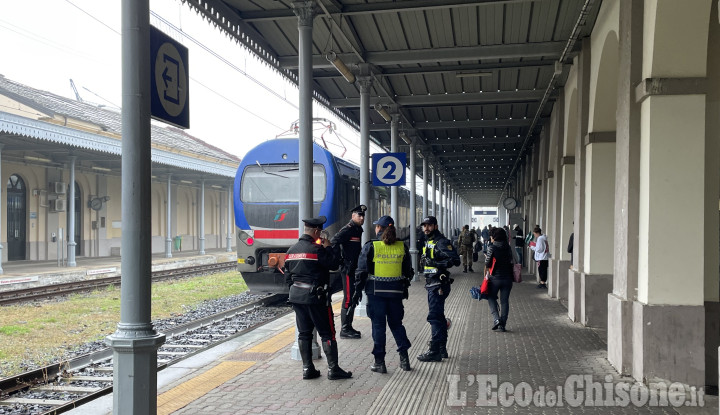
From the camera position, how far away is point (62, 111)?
1109 inches

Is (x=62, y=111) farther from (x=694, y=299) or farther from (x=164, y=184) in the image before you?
(x=694, y=299)

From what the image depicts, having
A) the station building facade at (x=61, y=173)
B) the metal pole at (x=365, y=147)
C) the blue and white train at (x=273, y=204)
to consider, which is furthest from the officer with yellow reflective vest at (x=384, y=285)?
the station building facade at (x=61, y=173)

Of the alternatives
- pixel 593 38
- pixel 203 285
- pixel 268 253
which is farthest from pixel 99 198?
pixel 593 38

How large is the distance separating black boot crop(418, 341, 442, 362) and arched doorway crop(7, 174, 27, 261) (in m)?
23.5

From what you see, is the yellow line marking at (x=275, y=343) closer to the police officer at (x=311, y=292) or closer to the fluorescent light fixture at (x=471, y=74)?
the police officer at (x=311, y=292)

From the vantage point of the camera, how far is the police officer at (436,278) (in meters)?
7.62

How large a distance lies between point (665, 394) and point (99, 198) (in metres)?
29.1

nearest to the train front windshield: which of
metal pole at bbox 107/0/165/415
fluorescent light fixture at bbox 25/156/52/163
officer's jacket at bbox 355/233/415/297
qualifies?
officer's jacket at bbox 355/233/415/297

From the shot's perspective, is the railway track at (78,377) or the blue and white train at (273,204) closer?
the railway track at (78,377)

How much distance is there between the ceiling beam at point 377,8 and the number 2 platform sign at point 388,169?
3223 mm

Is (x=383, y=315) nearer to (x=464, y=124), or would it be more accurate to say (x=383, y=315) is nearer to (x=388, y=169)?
(x=388, y=169)

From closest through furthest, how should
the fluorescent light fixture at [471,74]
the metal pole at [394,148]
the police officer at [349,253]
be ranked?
the police officer at [349,253] < the fluorescent light fixture at [471,74] < the metal pole at [394,148]

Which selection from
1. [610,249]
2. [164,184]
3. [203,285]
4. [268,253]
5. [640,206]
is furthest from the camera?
[164,184]

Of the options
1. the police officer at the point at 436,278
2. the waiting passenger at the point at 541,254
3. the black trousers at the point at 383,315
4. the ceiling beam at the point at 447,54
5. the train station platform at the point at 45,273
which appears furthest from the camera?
the train station platform at the point at 45,273
